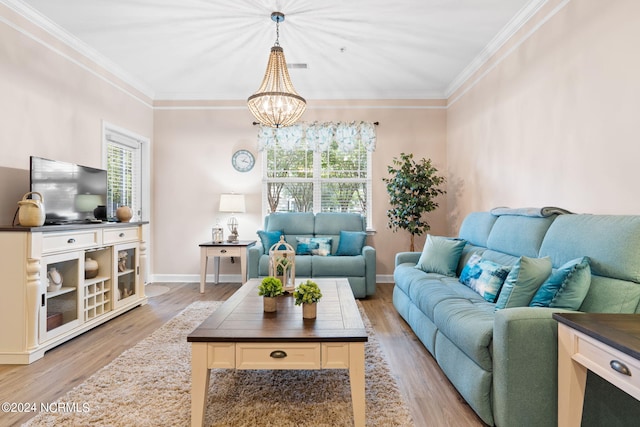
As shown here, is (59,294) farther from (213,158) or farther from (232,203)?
(213,158)

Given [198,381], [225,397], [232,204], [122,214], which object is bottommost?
[225,397]

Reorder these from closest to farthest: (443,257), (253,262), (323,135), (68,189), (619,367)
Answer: (619,367)
(68,189)
(443,257)
(253,262)
(323,135)

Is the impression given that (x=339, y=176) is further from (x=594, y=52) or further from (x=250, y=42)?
(x=594, y=52)

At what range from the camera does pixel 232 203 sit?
4.89 meters

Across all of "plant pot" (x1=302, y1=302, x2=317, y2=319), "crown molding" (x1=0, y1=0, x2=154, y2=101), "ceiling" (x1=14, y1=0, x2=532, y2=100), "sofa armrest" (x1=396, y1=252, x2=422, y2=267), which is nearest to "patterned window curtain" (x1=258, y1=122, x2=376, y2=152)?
"ceiling" (x1=14, y1=0, x2=532, y2=100)

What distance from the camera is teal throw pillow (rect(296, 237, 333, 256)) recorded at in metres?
4.59

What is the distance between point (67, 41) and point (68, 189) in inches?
61.4

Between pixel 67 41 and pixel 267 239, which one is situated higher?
pixel 67 41

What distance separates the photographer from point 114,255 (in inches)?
139

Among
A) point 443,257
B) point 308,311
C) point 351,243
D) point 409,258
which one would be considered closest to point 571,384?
point 308,311

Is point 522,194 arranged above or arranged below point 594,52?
below

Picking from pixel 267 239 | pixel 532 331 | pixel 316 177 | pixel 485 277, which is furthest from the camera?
pixel 316 177

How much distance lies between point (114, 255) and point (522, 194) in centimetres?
404

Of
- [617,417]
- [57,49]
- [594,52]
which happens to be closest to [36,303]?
[57,49]
